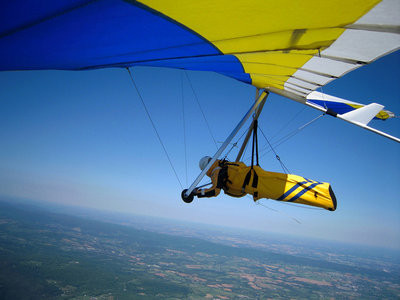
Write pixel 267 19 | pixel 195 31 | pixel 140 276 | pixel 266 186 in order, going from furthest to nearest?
pixel 140 276 < pixel 266 186 < pixel 195 31 < pixel 267 19

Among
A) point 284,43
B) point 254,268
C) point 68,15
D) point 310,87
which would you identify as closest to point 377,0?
point 284,43

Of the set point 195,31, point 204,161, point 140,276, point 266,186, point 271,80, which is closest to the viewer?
point 195,31

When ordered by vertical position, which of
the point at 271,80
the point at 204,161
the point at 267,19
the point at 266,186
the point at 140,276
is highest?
the point at 271,80

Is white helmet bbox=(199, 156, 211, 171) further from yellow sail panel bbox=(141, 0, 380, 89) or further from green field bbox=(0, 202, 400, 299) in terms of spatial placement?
green field bbox=(0, 202, 400, 299)

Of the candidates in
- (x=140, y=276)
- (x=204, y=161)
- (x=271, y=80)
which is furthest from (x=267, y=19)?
(x=140, y=276)

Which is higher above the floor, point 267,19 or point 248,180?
point 267,19

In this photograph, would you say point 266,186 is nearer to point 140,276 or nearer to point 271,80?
point 271,80

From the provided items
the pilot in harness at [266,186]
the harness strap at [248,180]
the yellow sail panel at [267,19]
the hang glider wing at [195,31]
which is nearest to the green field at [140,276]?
the pilot in harness at [266,186]

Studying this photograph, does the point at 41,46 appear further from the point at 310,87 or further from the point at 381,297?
the point at 381,297

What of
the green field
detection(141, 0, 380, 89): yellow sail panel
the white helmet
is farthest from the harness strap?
the green field
